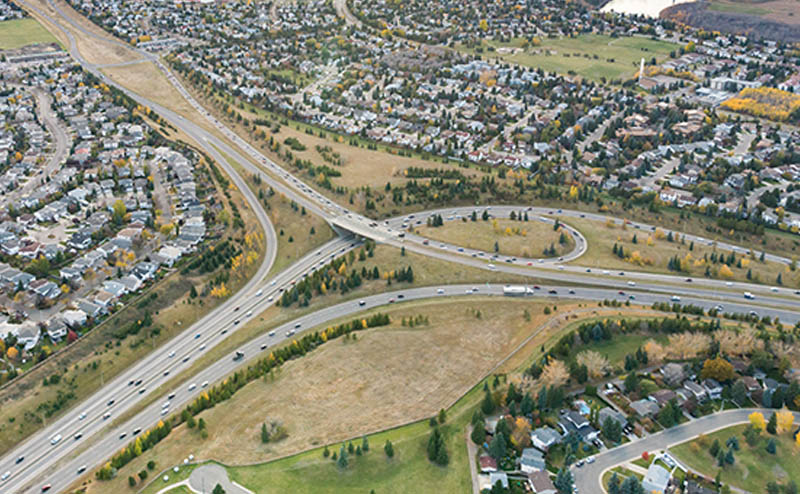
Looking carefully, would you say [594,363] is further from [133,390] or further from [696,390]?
[133,390]

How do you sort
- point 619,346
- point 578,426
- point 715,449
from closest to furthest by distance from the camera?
1. point 715,449
2. point 578,426
3. point 619,346

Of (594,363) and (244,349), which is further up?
(594,363)

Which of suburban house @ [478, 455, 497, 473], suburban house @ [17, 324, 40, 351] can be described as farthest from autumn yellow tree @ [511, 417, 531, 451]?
suburban house @ [17, 324, 40, 351]

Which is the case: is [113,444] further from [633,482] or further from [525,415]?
[633,482]

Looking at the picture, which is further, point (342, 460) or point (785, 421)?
point (785, 421)

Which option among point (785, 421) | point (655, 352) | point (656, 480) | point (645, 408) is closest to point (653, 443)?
point (645, 408)

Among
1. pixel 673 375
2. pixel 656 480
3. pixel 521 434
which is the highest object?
pixel 673 375

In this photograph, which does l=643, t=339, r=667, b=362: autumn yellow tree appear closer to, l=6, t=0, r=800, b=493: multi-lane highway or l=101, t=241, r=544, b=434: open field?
l=6, t=0, r=800, b=493: multi-lane highway

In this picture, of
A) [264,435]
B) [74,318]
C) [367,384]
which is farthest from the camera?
[74,318]
